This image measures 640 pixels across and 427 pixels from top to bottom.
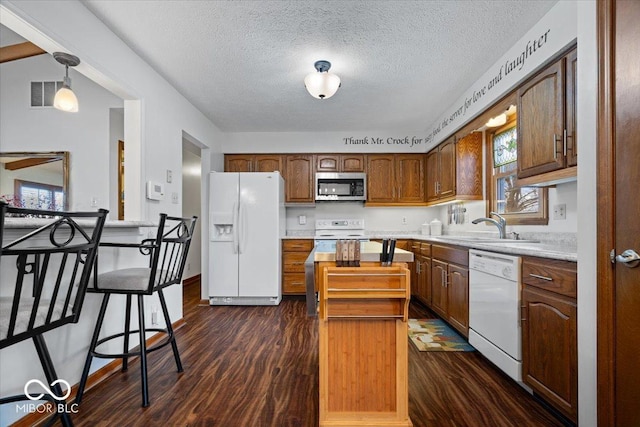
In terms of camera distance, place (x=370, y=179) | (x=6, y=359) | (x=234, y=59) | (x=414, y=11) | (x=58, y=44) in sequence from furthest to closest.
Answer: (x=370, y=179), (x=234, y=59), (x=414, y=11), (x=58, y=44), (x=6, y=359)

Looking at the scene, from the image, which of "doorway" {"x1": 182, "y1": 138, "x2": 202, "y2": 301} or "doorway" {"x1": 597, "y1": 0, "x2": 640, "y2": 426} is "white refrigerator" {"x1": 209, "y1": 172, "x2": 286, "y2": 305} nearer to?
"doorway" {"x1": 182, "y1": 138, "x2": 202, "y2": 301}

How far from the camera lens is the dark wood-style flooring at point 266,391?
5.49ft

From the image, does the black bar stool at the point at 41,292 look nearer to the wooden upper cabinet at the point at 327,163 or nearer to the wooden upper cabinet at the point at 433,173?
the wooden upper cabinet at the point at 327,163

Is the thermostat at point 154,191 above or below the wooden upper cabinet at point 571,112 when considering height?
below

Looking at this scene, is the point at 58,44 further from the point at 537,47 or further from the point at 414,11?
the point at 537,47

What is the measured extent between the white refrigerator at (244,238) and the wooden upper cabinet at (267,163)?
2.46ft

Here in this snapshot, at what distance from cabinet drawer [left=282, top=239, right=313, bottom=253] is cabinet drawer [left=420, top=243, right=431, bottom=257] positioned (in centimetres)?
147

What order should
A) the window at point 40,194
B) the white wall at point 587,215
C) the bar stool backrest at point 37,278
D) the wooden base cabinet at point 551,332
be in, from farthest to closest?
1. the window at point 40,194
2. the wooden base cabinet at point 551,332
3. the white wall at point 587,215
4. the bar stool backrest at point 37,278

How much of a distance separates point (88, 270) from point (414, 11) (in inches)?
90.8

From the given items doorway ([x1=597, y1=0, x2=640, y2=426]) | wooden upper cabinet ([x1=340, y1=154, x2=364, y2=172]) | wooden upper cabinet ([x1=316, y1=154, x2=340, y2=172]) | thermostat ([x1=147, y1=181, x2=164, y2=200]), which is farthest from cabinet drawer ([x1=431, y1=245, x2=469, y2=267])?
thermostat ([x1=147, y1=181, x2=164, y2=200])

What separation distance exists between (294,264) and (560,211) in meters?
3.02

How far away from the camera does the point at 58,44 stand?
5.84 feet

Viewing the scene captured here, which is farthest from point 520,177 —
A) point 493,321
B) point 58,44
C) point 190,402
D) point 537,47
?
point 58,44

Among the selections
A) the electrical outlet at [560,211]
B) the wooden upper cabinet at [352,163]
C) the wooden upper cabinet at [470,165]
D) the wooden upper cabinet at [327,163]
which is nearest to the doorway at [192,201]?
the wooden upper cabinet at [327,163]
